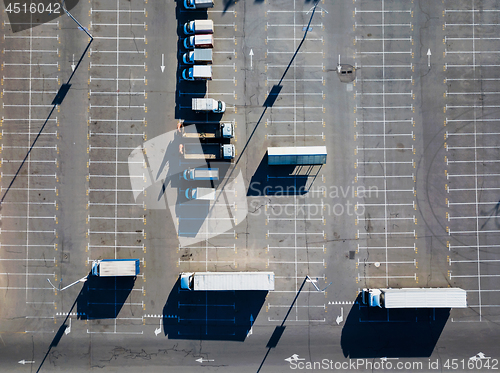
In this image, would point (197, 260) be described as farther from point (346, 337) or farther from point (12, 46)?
point (12, 46)

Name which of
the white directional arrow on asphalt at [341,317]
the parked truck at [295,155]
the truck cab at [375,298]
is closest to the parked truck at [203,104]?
the parked truck at [295,155]

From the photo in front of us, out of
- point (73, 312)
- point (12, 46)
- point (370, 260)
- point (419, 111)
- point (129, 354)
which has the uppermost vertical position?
point (12, 46)

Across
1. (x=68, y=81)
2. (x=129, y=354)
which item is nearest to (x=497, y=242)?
(x=129, y=354)

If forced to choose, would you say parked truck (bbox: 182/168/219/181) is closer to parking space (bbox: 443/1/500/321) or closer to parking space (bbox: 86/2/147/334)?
parking space (bbox: 86/2/147/334)

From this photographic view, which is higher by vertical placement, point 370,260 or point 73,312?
point 370,260

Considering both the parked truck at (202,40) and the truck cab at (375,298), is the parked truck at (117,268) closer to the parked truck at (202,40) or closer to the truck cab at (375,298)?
the parked truck at (202,40)

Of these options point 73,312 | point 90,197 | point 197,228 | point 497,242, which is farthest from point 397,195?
point 73,312

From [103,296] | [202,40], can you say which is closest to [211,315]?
[103,296]
